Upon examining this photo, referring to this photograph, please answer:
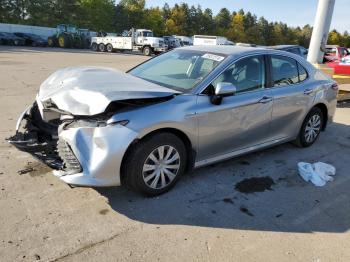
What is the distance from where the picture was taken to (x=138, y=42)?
35125mm

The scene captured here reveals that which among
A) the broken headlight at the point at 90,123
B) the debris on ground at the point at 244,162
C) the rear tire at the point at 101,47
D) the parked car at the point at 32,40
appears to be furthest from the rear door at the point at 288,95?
the parked car at the point at 32,40

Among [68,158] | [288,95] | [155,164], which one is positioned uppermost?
[288,95]

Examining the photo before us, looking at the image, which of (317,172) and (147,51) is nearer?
(317,172)

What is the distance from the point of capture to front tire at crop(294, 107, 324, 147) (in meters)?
5.83

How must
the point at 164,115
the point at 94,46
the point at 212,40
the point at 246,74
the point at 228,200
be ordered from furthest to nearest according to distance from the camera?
the point at 94,46 < the point at 212,40 < the point at 246,74 < the point at 228,200 < the point at 164,115

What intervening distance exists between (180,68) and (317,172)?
233 centimetres

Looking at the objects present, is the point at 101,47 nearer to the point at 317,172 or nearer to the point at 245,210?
the point at 317,172

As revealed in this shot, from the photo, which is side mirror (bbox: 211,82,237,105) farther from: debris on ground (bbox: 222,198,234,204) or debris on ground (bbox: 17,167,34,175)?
debris on ground (bbox: 17,167,34,175)

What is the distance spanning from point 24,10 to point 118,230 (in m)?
65.3

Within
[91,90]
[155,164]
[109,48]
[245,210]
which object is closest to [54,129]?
[91,90]

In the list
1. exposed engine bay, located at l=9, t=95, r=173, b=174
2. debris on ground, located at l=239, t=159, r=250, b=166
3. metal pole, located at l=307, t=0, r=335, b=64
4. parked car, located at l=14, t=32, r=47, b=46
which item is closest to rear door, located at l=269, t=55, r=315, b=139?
debris on ground, located at l=239, t=159, r=250, b=166

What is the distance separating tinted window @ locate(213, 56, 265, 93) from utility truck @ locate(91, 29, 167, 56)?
29.5 metres

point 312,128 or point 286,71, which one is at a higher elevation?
point 286,71

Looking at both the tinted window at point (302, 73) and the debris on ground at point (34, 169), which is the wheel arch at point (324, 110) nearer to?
the tinted window at point (302, 73)
